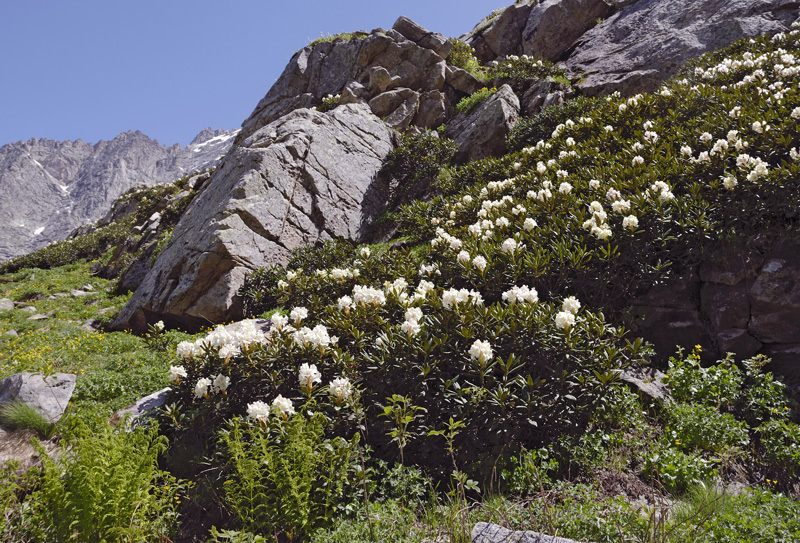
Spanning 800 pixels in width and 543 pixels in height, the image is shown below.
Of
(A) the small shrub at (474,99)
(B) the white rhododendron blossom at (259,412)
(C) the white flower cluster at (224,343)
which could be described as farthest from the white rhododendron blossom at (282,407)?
(A) the small shrub at (474,99)

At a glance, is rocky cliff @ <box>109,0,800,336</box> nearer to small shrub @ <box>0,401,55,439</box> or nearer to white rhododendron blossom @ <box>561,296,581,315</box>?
small shrub @ <box>0,401,55,439</box>

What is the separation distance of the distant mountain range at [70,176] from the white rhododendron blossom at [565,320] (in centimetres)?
14870

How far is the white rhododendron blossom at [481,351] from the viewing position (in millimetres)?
3891

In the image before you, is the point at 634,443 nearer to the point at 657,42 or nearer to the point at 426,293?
the point at 426,293

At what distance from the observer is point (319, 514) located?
3.13m

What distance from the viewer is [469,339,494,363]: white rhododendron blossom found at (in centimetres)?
389

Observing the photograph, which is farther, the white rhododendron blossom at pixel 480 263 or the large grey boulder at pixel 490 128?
the large grey boulder at pixel 490 128

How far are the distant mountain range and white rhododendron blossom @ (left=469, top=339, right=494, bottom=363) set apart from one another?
148565mm

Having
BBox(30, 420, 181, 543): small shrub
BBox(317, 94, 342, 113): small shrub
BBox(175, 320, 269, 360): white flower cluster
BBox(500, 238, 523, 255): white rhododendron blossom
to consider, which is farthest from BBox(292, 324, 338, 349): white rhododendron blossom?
BBox(317, 94, 342, 113): small shrub

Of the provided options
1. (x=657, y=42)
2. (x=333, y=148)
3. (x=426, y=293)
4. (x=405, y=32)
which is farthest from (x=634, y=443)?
(x=405, y=32)

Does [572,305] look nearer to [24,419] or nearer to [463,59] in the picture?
[24,419]

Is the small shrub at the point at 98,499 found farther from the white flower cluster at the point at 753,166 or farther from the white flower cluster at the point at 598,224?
the white flower cluster at the point at 753,166

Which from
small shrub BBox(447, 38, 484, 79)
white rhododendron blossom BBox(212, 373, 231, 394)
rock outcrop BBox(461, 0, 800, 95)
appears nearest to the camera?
white rhododendron blossom BBox(212, 373, 231, 394)

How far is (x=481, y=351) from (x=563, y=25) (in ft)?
62.0
